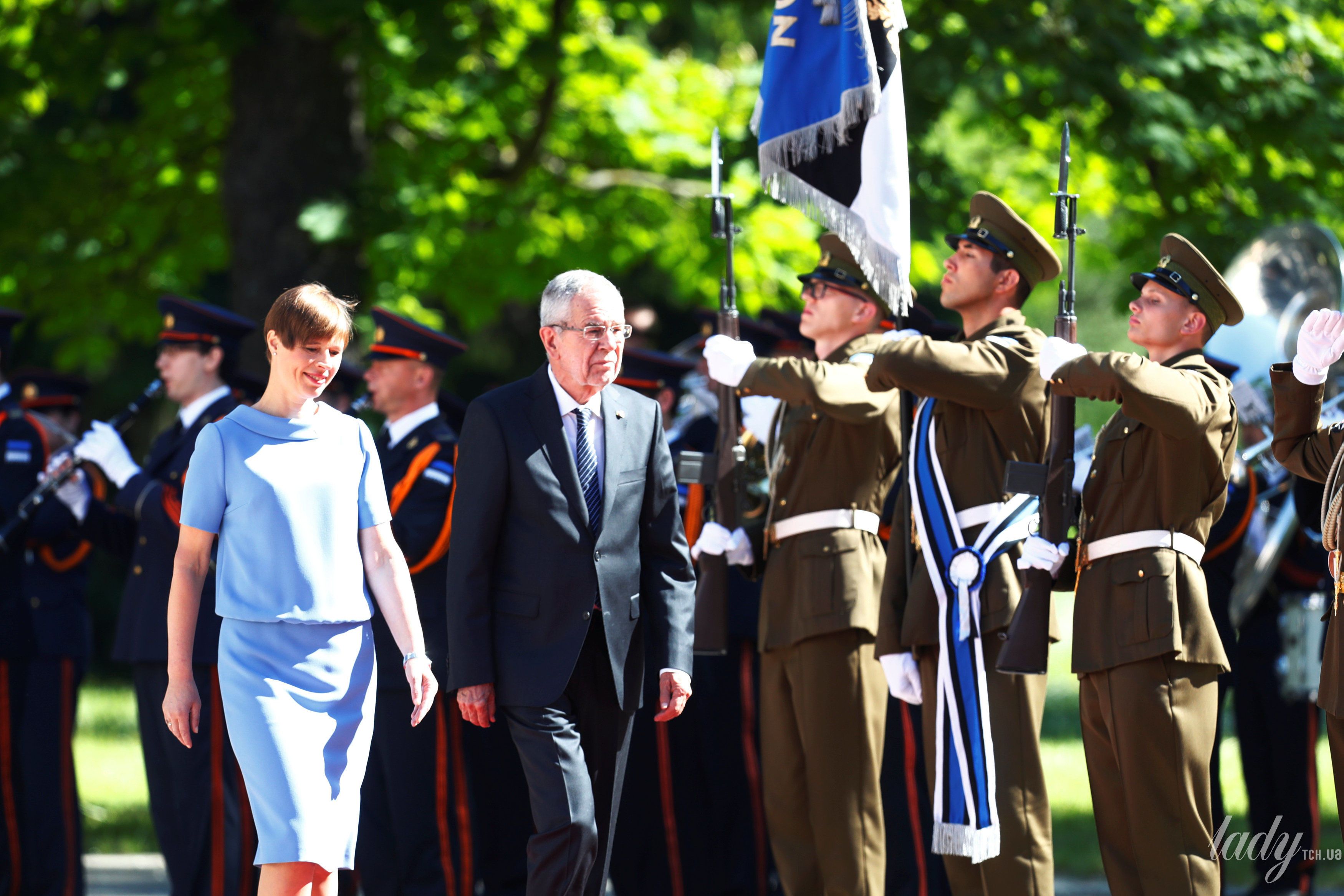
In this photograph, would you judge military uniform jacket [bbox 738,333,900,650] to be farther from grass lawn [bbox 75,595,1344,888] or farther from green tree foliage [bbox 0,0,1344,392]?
green tree foliage [bbox 0,0,1344,392]

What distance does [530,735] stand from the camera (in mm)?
4832

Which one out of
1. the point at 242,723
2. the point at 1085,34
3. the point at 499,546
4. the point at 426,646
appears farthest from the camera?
the point at 1085,34

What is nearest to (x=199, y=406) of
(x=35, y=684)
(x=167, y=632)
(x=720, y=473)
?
(x=167, y=632)

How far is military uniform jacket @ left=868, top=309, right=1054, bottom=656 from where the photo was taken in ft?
17.7

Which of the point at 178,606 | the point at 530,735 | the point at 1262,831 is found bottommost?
the point at 1262,831

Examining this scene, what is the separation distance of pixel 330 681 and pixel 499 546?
63cm

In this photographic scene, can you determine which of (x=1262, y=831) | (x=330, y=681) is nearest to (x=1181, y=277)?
(x=330, y=681)

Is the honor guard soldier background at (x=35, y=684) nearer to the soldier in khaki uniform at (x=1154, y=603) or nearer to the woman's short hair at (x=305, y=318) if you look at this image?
the woman's short hair at (x=305, y=318)

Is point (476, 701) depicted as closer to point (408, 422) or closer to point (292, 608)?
point (292, 608)

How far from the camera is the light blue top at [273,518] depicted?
4.64m

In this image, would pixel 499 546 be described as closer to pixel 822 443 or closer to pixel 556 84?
pixel 822 443

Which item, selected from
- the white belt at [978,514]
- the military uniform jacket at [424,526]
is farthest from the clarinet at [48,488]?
the white belt at [978,514]

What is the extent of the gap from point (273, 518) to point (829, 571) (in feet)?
6.77

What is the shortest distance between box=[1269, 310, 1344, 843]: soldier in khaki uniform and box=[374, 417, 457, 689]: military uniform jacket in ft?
10.3
